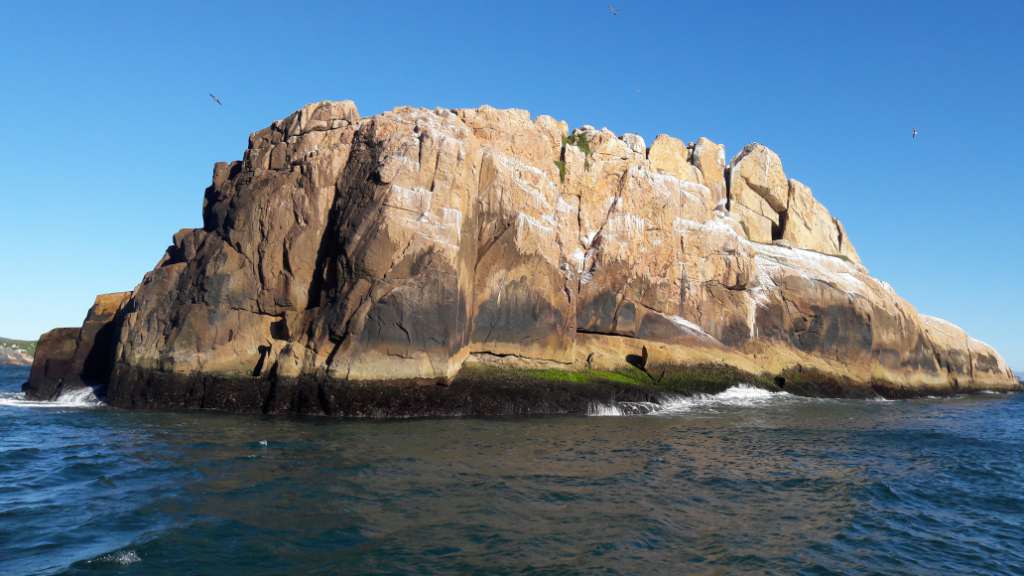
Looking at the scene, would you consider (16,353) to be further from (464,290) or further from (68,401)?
(464,290)

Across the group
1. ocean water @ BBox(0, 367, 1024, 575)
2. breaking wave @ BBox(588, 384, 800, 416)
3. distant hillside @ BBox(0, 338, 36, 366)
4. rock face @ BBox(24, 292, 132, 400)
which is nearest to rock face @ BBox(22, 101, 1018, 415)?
rock face @ BBox(24, 292, 132, 400)

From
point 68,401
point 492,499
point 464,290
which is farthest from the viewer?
point 68,401

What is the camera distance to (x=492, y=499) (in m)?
13.9

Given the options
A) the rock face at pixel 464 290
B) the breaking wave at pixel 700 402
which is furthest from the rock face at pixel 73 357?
the breaking wave at pixel 700 402

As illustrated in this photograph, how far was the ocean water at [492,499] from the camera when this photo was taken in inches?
424

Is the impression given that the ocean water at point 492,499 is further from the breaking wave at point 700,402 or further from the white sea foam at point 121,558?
the breaking wave at point 700,402

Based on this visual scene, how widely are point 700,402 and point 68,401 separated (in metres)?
29.7

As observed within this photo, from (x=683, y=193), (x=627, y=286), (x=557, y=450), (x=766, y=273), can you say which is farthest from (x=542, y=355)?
(x=766, y=273)

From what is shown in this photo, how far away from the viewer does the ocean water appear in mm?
10781

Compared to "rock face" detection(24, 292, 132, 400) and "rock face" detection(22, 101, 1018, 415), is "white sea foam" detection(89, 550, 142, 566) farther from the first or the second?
"rock face" detection(24, 292, 132, 400)

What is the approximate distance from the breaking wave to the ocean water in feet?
15.5

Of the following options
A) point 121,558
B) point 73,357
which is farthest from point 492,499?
point 73,357

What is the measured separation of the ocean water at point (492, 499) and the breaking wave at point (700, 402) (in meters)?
4.72

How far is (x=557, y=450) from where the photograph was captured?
770 inches
